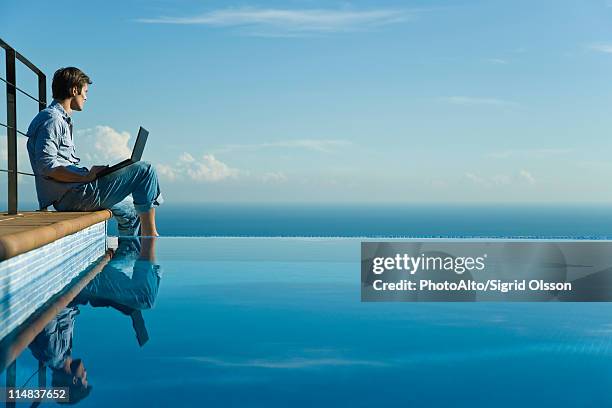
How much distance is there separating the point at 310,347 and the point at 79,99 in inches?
101

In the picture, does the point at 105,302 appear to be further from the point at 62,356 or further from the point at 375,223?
the point at 375,223

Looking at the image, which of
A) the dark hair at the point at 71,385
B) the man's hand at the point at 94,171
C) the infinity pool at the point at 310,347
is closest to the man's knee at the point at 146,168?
the man's hand at the point at 94,171

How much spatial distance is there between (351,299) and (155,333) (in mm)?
905

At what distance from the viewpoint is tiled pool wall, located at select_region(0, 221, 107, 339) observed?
7.53 feet

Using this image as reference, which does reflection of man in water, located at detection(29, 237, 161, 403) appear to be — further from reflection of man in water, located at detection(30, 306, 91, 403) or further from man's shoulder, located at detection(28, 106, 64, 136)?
man's shoulder, located at detection(28, 106, 64, 136)

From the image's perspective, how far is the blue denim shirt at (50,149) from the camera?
3848 mm

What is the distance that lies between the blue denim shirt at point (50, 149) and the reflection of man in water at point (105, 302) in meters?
0.47

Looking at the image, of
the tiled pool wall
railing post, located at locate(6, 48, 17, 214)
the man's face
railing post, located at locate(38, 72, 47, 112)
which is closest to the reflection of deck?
the tiled pool wall

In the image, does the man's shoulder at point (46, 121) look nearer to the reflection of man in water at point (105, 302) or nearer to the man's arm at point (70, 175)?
the man's arm at point (70, 175)

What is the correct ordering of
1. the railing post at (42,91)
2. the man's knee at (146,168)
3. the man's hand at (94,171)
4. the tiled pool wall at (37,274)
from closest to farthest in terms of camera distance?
the tiled pool wall at (37,274) → the man's hand at (94,171) → the man's knee at (146,168) → the railing post at (42,91)

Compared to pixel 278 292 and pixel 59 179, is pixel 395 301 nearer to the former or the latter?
pixel 278 292

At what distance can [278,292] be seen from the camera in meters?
2.93

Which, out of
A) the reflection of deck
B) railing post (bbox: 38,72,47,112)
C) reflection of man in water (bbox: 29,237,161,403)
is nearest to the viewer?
reflection of man in water (bbox: 29,237,161,403)

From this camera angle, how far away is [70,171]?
12.8 ft
